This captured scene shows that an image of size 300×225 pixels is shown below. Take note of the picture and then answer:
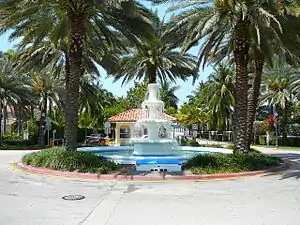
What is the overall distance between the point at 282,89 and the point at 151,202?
4133cm

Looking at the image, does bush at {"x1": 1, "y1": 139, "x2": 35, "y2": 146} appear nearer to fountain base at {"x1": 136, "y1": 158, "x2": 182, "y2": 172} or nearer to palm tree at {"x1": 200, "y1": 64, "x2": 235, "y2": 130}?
palm tree at {"x1": 200, "y1": 64, "x2": 235, "y2": 130}

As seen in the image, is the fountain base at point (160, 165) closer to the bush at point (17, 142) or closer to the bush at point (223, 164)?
the bush at point (223, 164)

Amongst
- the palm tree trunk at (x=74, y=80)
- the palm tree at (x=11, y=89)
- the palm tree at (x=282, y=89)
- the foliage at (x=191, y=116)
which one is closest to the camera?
the palm tree trunk at (x=74, y=80)

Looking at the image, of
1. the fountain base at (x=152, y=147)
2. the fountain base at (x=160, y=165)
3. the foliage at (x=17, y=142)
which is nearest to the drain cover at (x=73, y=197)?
the fountain base at (x=160, y=165)

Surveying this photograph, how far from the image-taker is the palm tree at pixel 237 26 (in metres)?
15.9

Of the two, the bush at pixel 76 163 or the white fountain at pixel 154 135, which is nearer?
the bush at pixel 76 163

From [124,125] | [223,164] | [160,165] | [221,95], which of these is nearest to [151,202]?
[160,165]

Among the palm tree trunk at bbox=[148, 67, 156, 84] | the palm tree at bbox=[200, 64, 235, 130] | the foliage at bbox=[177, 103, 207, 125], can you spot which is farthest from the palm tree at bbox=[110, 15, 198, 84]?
the foliage at bbox=[177, 103, 207, 125]

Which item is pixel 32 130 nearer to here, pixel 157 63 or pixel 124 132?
pixel 124 132

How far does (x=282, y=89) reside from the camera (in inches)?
1880

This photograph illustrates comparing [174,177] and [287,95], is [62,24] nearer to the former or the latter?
[174,177]

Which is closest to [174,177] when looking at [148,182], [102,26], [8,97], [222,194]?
[148,182]

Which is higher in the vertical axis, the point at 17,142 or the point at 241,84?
the point at 241,84

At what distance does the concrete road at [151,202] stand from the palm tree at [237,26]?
4193 mm
